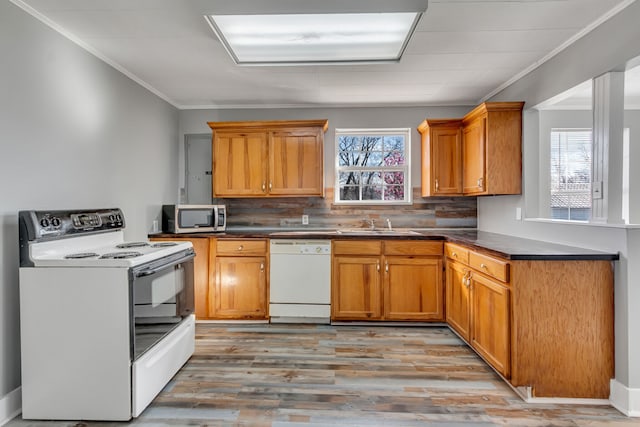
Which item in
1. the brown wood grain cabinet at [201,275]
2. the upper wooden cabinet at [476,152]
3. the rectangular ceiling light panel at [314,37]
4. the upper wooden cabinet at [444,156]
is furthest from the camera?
the upper wooden cabinet at [444,156]

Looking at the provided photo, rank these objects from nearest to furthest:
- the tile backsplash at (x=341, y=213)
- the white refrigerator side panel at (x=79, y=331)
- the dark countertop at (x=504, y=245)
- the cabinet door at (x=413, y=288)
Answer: the white refrigerator side panel at (x=79, y=331)
the dark countertop at (x=504, y=245)
the cabinet door at (x=413, y=288)
the tile backsplash at (x=341, y=213)

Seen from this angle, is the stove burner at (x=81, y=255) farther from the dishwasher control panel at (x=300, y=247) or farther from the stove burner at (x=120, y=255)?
the dishwasher control panel at (x=300, y=247)

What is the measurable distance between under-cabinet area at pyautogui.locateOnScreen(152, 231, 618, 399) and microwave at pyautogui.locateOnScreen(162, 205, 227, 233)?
0.15 metres

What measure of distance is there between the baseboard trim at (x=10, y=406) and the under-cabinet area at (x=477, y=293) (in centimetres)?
155

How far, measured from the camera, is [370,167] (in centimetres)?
405

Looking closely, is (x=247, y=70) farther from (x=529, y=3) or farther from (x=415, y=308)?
(x=415, y=308)

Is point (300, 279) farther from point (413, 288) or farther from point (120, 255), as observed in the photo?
point (120, 255)

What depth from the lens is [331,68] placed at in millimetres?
2855

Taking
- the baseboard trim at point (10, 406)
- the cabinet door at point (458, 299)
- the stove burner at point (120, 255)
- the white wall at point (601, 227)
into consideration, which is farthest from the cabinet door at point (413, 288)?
the baseboard trim at point (10, 406)

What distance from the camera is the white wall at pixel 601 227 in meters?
1.92

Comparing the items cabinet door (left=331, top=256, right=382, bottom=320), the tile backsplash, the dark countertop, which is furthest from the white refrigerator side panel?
the tile backsplash

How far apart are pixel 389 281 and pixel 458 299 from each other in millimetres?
627

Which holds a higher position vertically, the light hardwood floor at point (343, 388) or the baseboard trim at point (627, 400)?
the baseboard trim at point (627, 400)

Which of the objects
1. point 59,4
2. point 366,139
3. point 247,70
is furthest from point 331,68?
point 59,4
